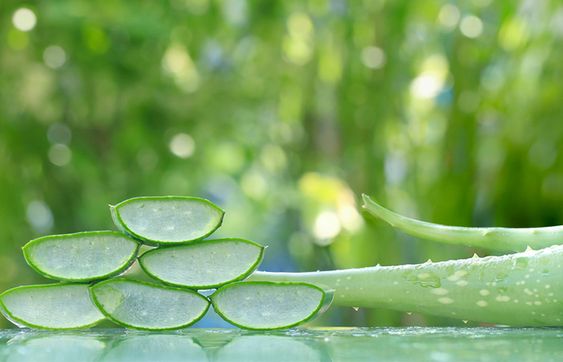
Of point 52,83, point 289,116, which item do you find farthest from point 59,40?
point 289,116

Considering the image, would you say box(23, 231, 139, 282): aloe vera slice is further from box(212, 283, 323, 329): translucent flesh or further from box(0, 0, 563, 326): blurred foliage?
box(0, 0, 563, 326): blurred foliage

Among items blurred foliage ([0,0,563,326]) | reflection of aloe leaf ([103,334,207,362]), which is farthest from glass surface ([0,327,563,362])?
blurred foliage ([0,0,563,326])

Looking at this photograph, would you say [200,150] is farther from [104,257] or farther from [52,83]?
[104,257]

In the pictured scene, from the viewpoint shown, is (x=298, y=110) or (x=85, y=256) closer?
(x=85, y=256)

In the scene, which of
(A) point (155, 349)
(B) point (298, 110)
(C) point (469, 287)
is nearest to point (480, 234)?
(C) point (469, 287)

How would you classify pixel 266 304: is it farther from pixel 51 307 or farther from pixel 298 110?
pixel 298 110

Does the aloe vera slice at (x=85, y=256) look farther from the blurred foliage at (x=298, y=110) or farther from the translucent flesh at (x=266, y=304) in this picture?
the blurred foliage at (x=298, y=110)
